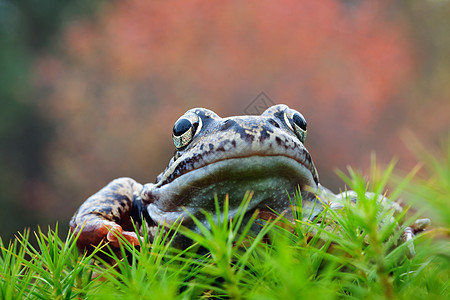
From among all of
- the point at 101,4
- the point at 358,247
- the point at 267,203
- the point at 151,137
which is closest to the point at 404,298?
the point at 358,247

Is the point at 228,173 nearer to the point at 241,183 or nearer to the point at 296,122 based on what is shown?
the point at 241,183

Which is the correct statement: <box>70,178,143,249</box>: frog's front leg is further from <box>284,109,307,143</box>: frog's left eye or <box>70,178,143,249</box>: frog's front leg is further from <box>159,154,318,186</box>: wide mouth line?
<box>284,109,307,143</box>: frog's left eye

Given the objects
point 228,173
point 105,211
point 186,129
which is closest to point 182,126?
point 186,129

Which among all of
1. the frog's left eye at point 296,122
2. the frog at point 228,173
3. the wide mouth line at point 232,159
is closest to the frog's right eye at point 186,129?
the frog at point 228,173

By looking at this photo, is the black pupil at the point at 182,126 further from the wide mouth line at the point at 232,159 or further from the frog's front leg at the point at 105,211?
the frog's front leg at the point at 105,211

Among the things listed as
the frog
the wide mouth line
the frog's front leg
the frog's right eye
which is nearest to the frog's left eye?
the frog

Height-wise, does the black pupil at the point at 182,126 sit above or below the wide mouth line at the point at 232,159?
above
